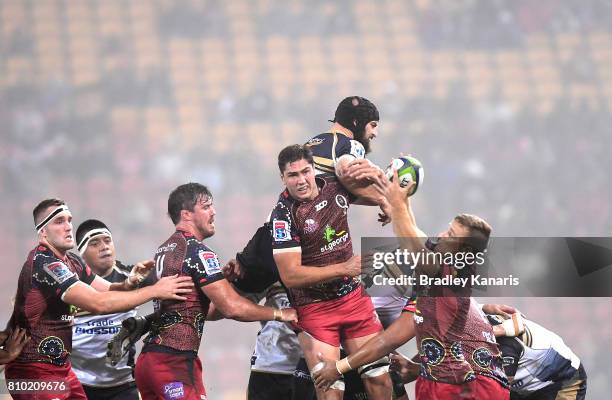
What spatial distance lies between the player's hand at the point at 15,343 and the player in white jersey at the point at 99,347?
45.5 inches

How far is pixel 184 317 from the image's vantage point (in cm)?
521

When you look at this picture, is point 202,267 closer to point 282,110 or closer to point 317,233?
point 317,233

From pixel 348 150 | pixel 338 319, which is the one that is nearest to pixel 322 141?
pixel 348 150

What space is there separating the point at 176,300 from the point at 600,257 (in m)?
6.72

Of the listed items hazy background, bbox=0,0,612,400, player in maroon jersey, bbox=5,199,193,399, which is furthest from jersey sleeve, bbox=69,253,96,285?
hazy background, bbox=0,0,612,400

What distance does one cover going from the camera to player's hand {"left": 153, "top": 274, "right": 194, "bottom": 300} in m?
5.11

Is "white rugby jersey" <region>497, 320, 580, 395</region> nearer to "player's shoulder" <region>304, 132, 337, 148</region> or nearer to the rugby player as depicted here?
the rugby player

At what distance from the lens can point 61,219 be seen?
215 inches

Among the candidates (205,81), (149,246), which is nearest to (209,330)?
(149,246)

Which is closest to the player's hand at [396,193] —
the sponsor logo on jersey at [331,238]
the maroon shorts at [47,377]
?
the sponsor logo on jersey at [331,238]

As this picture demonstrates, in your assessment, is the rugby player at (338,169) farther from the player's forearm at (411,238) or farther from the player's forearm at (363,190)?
the player's forearm at (411,238)

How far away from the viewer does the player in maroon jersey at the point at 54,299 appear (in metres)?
5.19

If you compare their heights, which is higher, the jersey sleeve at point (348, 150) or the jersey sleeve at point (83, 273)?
the jersey sleeve at point (348, 150)

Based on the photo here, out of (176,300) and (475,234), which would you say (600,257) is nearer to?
(475,234)
